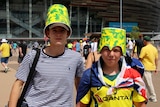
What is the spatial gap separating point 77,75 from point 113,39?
63 centimetres

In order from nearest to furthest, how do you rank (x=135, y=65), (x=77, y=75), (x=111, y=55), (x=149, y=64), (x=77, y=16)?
(x=111, y=55) → (x=135, y=65) → (x=77, y=75) → (x=149, y=64) → (x=77, y=16)

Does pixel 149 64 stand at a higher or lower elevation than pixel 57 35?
lower

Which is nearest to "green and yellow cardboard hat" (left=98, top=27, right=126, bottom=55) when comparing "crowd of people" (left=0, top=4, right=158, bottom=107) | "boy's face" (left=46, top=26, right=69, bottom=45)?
"crowd of people" (left=0, top=4, right=158, bottom=107)

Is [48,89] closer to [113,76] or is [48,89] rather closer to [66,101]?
[66,101]

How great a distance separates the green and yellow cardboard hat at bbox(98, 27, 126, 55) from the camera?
2854 millimetres

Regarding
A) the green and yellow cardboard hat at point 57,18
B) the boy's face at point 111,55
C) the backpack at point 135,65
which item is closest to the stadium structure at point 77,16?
the green and yellow cardboard hat at point 57,18

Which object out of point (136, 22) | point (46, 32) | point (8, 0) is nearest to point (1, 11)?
point (8, 0)

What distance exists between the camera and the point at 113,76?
2885 millimetres

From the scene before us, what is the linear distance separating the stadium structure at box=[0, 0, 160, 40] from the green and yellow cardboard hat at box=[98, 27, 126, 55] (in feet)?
179

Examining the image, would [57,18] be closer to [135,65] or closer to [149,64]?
[135,65]

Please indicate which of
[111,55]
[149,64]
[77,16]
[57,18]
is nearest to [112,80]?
[111,55]

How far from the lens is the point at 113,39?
2.86 m

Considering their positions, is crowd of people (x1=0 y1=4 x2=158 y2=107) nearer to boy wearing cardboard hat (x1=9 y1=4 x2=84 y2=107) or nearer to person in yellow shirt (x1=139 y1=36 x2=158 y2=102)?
boy wearing cardboard hat (x1=9 y1=4 x2=84 y2=107)

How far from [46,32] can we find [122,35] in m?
0.68
